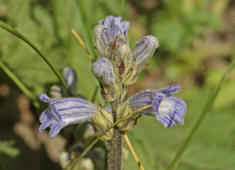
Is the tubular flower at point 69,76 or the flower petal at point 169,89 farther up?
the tubular flower at point 69,76

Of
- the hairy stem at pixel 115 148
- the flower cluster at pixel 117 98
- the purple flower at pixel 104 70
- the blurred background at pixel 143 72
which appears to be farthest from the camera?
the blurred background at pixel 143 72

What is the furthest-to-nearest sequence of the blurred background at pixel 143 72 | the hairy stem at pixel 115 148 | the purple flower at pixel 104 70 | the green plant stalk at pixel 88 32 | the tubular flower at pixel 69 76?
the blurred background at pixel 143 72 < the tubular flower at pixel 69 76 < the green plant stalk at pixel 88 32 < the hairy stem at pixel 115 148 < the purple flower at pixel 104 70

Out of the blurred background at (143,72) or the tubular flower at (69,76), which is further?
the blurred background at (143,72)

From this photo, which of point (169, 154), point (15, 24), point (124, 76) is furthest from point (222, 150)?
point (15, 24)

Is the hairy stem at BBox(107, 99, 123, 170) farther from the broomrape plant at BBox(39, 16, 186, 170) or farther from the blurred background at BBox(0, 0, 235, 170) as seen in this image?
the blurred background at BBox(0, 0, 235, 170)

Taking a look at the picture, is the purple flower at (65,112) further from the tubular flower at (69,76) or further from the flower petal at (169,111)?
the tubular flower at (69,76)

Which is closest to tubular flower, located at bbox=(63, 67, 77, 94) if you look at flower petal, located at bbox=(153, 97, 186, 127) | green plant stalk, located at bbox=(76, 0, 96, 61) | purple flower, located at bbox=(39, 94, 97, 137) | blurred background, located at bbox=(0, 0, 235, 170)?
blurred background, located at bbox=(0, 0, 235, 170)

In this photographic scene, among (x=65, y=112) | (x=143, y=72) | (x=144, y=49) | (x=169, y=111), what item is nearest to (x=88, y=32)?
(x=144, y=49)

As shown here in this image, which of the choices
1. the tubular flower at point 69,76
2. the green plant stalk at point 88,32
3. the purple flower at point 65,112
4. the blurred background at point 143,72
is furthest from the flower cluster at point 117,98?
the tubular flower at point 69,76

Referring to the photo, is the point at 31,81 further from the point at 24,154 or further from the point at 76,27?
the point at 24,154
